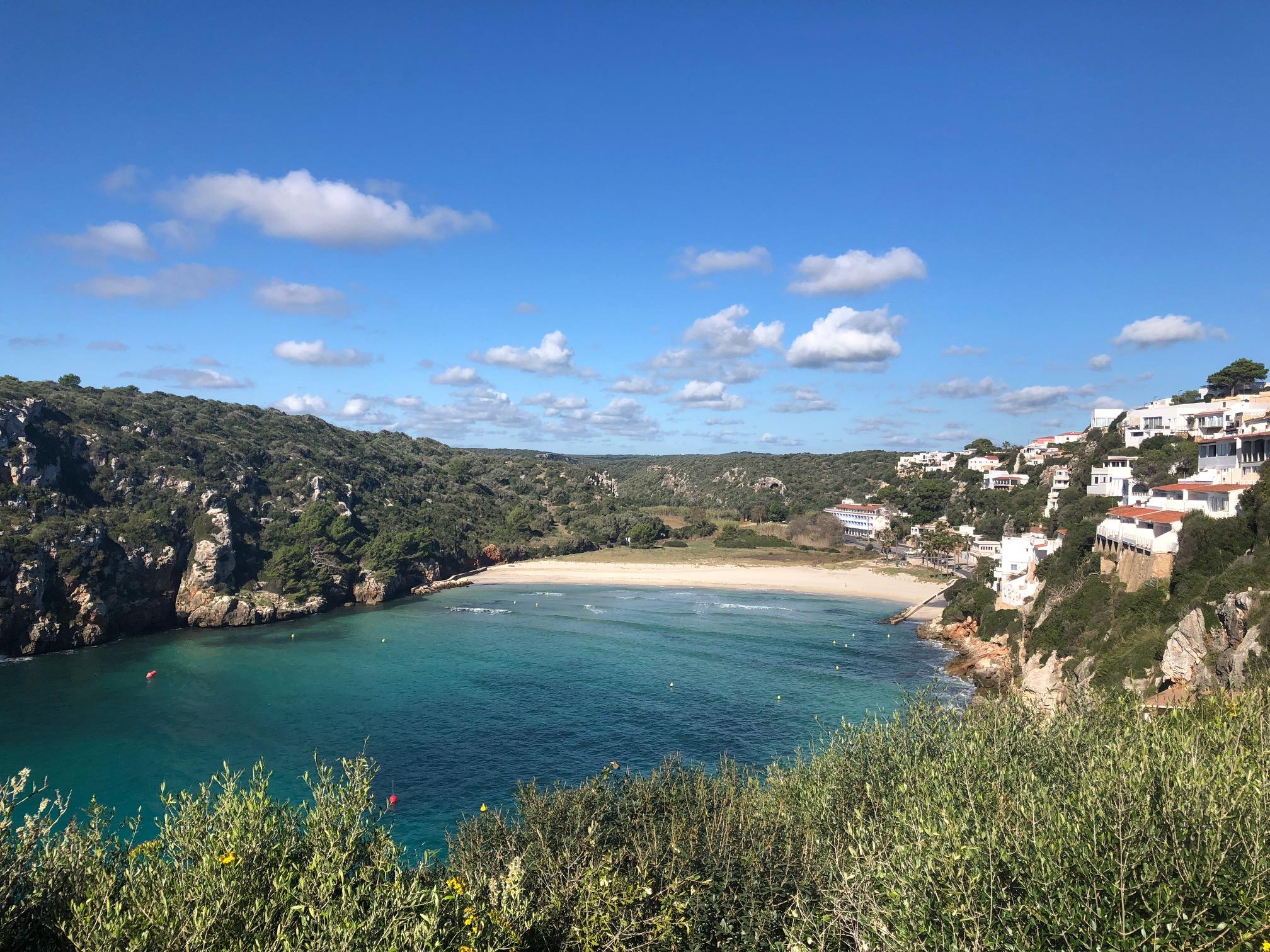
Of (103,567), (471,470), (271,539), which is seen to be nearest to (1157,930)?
(103,567)

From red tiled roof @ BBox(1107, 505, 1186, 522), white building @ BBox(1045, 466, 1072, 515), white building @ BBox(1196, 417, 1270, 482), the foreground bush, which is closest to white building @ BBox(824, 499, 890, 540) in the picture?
white building @ BBox(1045, 466, 1072, 515)

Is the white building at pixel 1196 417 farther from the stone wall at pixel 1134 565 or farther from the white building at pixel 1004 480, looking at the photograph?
the white building at pixel 1004 480

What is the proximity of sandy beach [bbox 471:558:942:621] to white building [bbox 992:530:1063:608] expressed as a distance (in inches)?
765

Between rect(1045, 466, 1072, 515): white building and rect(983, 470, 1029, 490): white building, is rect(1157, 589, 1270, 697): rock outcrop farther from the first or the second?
rect(983, 470, 1029, 490): white building

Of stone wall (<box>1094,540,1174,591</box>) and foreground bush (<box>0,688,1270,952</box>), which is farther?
stone wall (<box>1094,540,1174,591</box>)

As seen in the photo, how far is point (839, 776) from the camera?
18.7 metres

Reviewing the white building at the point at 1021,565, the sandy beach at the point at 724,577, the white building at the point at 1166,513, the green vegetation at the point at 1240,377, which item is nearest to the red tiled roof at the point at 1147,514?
the white building at the point at 1166,513

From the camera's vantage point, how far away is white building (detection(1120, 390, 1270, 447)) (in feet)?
188

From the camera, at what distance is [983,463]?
125750mm

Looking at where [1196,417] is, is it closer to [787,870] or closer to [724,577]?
[724,577]

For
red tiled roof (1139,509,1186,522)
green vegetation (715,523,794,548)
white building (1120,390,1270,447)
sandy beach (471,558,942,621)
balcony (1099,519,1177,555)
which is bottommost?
sandy beach (471,558,942,621)

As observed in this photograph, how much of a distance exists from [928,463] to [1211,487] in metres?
117

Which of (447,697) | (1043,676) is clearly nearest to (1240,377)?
(1043,676)

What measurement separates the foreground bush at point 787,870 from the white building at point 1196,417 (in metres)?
49.4
